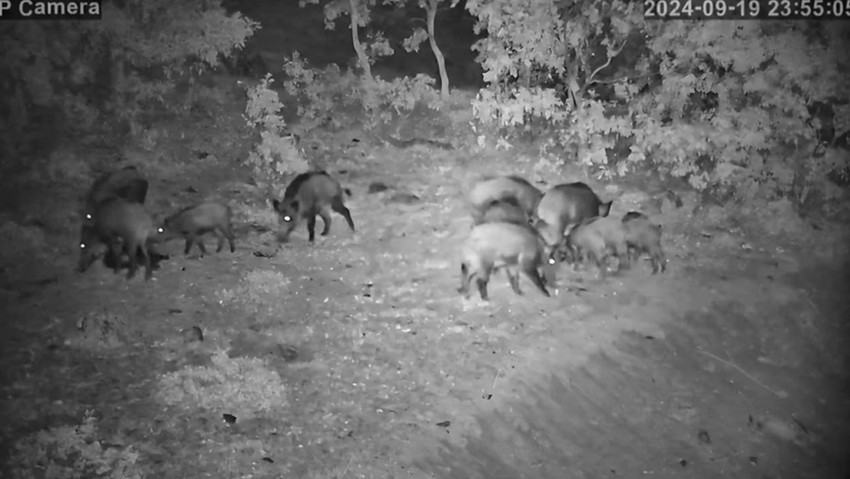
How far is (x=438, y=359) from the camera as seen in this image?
27.3 ft

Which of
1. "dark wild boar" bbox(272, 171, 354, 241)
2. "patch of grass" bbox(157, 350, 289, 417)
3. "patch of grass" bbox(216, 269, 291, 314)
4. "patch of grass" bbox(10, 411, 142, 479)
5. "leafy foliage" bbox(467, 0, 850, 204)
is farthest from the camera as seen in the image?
"dark wild boar" bbox(272, 171, 354, 241)

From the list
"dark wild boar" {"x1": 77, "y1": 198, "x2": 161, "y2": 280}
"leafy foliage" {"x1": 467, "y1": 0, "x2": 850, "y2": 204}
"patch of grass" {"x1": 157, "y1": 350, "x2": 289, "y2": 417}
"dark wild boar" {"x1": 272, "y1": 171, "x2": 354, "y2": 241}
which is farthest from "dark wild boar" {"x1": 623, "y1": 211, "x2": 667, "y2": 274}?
"dark wild boar" {"x1": 77, "y1": 198, "x2": 161, "y2": 280}

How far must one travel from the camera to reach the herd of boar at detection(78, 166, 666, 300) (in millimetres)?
9523

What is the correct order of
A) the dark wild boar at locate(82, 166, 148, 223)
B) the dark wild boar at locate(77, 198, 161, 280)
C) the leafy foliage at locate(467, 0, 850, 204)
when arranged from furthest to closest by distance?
the dark wild boar at locate(82, 166, 148, 223) → the leafy foliage at locate(467, 0, 850, 204) → the dark wild boar at locate(77, 198, 161, 280)

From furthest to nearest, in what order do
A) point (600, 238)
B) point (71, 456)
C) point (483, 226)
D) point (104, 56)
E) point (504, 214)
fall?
point (104, 56) → point (504, 214) → point (600, 238) → point (483, 226) → point (71, 456)

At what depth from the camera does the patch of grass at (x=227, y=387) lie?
24.4ft

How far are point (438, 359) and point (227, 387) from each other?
2.40 meters

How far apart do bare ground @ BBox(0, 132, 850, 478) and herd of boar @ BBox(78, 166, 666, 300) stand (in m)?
0.29

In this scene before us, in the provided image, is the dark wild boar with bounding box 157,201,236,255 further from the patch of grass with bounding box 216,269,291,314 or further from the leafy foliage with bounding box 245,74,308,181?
the leafy foliage with bounding box 245,74,308,181

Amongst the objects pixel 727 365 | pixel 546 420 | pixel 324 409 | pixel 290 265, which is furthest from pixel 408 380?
pixel 727 365

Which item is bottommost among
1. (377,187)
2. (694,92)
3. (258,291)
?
(258,291)

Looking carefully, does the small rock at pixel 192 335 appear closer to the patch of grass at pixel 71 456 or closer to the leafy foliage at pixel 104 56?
the patch of grass at pixel 71 456

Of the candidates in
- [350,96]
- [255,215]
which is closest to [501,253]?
[255,215]

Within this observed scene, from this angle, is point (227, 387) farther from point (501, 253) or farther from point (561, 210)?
point (561, 210)
